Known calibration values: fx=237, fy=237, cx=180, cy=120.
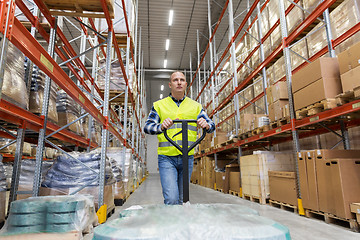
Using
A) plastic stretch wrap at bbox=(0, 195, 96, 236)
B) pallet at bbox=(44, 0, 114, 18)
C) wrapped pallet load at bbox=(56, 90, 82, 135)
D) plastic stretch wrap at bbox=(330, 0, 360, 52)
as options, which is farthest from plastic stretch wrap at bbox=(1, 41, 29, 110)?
plastic stretch wrap at bbox=(330, 0, 360, 52)

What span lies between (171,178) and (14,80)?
2.28m

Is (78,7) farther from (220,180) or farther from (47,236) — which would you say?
(220,180)

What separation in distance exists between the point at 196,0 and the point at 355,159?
11.5m

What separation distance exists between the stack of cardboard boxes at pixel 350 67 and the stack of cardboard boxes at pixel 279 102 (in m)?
1.42

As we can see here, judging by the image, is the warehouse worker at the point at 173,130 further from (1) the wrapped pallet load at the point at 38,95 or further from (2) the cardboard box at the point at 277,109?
(2) the cardboard box at the point at 277,109

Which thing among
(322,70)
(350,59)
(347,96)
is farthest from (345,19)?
(347,96)

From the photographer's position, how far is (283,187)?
4.84 metres

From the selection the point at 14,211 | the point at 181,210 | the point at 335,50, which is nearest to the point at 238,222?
the point at 181,210

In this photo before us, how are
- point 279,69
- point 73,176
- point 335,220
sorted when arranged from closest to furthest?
point 73,176, point 335,220, point 279,69

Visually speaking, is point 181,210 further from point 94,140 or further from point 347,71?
Answer: point 94,140

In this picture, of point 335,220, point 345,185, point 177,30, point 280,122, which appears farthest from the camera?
point 177,30

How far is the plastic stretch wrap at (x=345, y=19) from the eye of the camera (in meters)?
4.14

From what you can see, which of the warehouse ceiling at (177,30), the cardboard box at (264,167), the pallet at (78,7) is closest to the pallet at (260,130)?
the cardboard box at (264,167)

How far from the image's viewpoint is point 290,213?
4.43 metres
